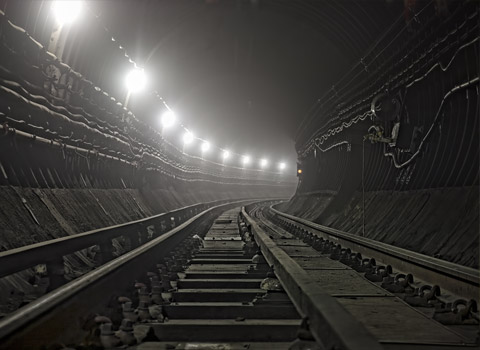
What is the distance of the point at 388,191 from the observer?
9.60 meters

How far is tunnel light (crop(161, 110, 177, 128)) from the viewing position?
22109mm

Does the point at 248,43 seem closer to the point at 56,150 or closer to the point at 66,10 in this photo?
the point at 66,10

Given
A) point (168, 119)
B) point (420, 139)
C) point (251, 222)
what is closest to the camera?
point (420, 139)

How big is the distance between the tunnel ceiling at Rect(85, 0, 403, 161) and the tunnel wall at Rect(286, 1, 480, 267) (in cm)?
100

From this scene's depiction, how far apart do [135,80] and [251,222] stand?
19.6 ft

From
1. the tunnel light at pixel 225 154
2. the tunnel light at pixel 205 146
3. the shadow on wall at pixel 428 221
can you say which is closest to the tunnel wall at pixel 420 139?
the shadow on wall at pixel 428 221

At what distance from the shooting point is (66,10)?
8828 mm

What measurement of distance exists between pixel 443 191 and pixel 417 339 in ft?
14.3

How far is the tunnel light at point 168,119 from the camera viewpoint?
2211 centimetres

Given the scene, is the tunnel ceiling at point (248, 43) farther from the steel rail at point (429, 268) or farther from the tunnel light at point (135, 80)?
the steel rail at point (429, 268)

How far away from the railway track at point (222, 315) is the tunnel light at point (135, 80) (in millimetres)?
9430

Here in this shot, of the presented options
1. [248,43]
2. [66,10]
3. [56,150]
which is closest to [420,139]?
[66,10]

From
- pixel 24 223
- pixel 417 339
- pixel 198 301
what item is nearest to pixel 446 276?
pixel 417 339

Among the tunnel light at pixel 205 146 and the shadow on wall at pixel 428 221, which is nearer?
the shadow on wall at pixel 428 221
